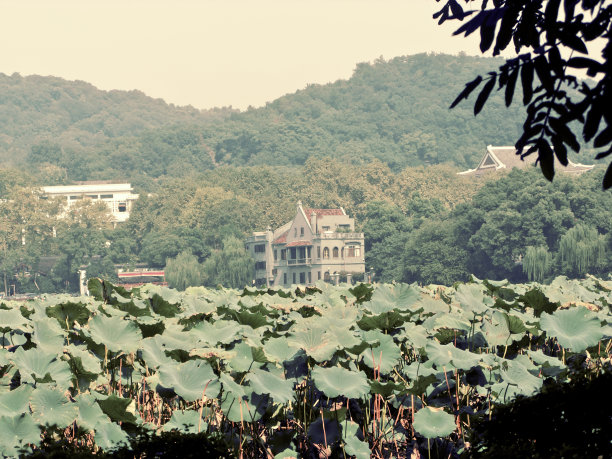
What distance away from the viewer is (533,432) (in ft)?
19.1

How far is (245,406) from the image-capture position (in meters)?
8.16

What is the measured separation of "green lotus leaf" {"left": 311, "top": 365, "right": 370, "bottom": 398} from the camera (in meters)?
7.79

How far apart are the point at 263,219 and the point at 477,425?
119 m

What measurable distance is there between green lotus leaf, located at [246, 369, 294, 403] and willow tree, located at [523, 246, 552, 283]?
79.3m

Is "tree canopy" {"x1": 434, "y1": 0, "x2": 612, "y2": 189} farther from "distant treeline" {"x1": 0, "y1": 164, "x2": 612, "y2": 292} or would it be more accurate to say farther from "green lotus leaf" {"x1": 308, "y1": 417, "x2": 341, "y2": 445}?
"distant treeline" {"x1": 0, "y1": 164, "x2": 612, "y2": 292}

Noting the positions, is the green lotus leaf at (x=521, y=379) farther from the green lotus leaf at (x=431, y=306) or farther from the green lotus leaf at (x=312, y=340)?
the green lotus leaf at (x=431, y=306)

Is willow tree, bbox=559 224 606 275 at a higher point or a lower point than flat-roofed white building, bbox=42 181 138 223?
lower

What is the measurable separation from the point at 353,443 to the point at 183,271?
106592 millimetres

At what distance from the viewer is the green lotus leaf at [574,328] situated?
9.12 m

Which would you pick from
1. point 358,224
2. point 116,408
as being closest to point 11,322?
point 116,408

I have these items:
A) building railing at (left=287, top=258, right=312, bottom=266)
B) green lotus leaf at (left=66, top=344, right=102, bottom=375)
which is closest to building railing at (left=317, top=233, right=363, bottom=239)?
building railing at (left=287, top=258, right=312, bottom=266)

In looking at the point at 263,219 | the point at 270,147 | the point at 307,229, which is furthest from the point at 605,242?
the point at 270,147

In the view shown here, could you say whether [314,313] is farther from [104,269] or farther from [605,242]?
[104,269]

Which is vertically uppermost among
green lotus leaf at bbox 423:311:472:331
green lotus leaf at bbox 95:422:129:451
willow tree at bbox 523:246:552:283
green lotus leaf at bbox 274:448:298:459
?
green lotus leaf at bbox 423:311:472:331
